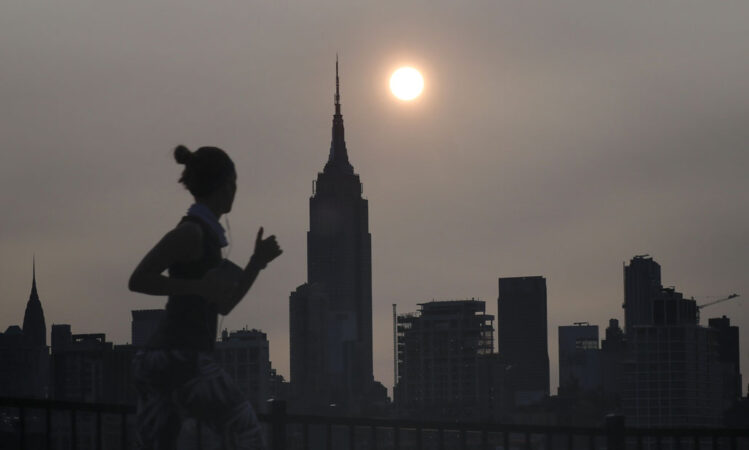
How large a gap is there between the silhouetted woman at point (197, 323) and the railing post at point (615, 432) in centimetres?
483

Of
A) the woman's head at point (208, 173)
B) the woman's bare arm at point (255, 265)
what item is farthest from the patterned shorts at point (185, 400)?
the woman's head at point (208, 173)

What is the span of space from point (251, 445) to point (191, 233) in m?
1.26

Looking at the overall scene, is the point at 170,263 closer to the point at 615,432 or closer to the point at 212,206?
the point at 212,206

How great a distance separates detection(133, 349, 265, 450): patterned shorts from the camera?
9.88 metres

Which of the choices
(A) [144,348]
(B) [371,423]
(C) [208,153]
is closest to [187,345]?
(A) [144,348]

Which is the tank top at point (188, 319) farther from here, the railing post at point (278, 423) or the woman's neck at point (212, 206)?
the railing post at point (278, 423)

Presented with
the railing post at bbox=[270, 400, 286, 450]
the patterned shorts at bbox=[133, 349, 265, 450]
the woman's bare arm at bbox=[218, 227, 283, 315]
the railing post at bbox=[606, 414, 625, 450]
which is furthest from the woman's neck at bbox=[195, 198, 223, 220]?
the railing post at bbox=[606, 414, 625, 450]

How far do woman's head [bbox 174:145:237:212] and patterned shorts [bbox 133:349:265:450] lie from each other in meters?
0.93

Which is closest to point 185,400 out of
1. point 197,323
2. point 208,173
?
point 197,323

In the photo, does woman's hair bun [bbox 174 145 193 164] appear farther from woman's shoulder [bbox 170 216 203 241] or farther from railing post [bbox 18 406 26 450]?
railing post [bbox 18 406 26 450]

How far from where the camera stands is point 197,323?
9922 mm

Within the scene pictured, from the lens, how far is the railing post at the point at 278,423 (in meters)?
13.7

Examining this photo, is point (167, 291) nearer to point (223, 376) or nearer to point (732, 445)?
point (223, 376)

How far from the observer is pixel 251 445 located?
392 inches
